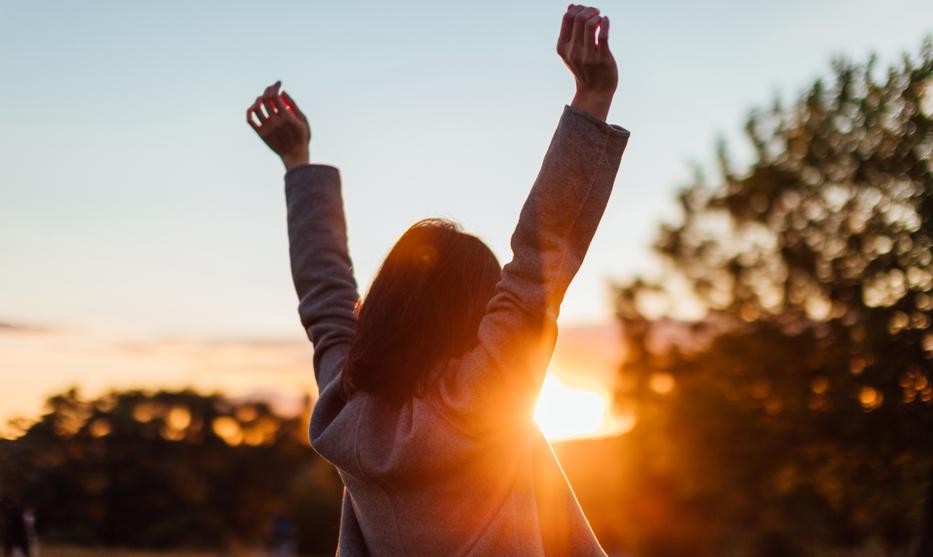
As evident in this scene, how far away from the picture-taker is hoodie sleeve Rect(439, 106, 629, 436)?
164 centimetres

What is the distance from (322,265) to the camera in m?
2.23

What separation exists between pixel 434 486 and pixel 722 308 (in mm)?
21854

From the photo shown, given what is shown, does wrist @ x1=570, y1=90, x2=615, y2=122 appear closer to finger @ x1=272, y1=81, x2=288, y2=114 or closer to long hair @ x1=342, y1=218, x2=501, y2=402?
long hair @ x1=342, y1=218, x2=501, y2=402

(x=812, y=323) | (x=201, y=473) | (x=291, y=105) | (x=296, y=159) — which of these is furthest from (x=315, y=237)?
(x=201, y=473)

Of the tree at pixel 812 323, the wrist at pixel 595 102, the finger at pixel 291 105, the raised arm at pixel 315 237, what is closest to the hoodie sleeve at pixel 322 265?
the raised arm at pixel 315 237

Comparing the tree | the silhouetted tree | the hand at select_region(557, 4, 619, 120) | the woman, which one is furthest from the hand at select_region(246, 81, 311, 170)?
the silhouetted tree

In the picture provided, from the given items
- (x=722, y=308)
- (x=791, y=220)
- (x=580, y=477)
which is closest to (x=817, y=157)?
(x=791, y=220)

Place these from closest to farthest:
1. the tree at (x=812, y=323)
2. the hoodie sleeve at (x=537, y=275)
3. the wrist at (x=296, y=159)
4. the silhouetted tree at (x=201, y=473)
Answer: the hoodie sleeve at (x=537, y=275) → the wrist at (x=296, y=159) → the tree at (x=812, y=323) → the silhouetted tree at (x=201, y=473)

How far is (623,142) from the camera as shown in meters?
1.70

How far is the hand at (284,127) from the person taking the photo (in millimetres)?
2447

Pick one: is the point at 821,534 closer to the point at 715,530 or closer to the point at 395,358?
the point at 715,530

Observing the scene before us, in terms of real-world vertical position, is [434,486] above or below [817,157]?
below

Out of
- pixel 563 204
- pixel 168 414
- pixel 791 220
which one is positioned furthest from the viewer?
pixel 168 414

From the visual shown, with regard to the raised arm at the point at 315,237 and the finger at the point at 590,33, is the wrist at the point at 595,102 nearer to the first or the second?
the finger at the point at 590,33
